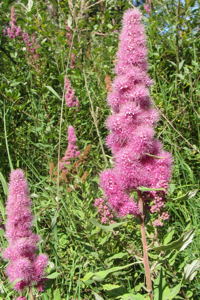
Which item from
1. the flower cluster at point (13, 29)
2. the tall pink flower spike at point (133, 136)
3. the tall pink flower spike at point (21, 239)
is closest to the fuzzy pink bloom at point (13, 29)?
the flower cluster at point (13, 29)

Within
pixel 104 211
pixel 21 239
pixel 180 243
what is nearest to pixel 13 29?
pixel 104 211

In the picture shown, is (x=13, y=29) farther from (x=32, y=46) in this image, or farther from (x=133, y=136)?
(x=133, y=136)

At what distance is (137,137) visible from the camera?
1.17m

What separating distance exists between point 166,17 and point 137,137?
2.74 metres

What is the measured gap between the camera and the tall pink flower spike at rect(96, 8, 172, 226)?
1178mm

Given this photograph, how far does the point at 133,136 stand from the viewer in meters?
1.20

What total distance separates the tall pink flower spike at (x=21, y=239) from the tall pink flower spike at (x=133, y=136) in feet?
1.31

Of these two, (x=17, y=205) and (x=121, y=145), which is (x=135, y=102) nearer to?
(x=121, y=145)

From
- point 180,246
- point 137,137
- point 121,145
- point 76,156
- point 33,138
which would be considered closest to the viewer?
point 180,246

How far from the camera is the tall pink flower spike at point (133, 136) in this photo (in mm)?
1178

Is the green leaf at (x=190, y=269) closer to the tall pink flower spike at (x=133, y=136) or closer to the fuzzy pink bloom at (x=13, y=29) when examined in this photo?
the tall pink flower spike at (x=133, y=136)

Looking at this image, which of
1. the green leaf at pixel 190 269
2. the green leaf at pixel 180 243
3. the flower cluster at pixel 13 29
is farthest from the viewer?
the flower cluster at pixel 13 29

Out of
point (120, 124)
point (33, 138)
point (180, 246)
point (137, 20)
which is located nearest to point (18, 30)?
point (33, 138)

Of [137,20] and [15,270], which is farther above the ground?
[137,20]
